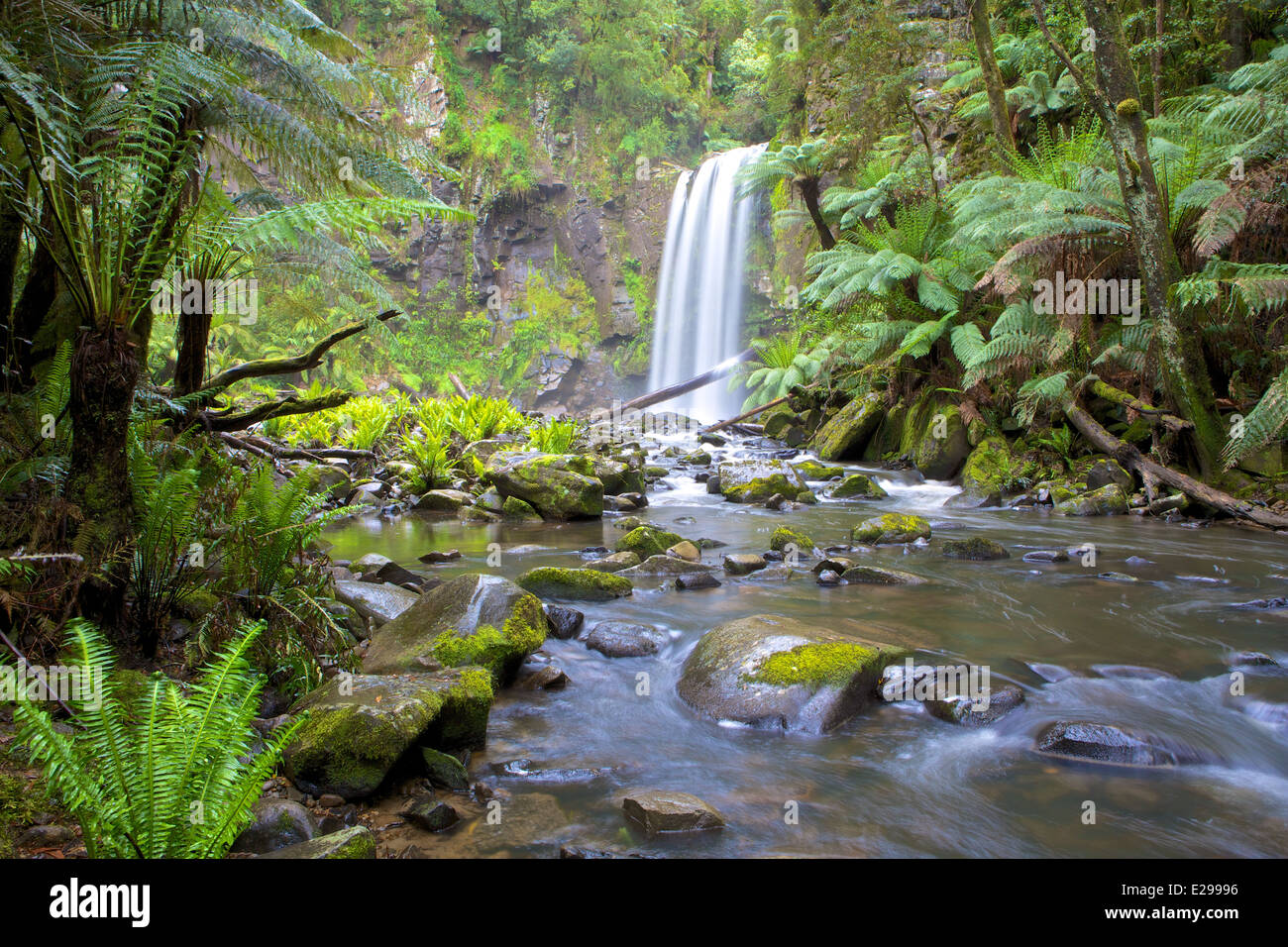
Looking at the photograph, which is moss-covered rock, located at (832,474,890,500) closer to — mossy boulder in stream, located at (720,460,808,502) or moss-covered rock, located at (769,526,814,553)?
mossy boulder in stream, located at (720,460,808,502)

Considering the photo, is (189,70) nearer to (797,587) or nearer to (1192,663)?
(797,587)

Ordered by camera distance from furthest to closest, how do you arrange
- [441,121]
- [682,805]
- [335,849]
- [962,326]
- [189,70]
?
[441,121]
[962,326]
[189,70]
[682,805]
[335,849]

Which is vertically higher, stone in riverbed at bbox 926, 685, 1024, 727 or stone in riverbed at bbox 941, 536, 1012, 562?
stone in riverbed at bbox 941, 536, 1012, 562

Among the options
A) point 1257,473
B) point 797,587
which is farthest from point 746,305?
point 797,587

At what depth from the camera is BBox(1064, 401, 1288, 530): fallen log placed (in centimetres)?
647

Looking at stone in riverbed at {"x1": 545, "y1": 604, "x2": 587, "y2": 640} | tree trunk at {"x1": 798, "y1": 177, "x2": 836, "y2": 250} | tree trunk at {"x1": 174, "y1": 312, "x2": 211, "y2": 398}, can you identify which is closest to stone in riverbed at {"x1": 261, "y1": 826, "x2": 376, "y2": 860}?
stone in riverbed at {"x1": 545, "y1": 604, "x2": 587, "y2": 640}

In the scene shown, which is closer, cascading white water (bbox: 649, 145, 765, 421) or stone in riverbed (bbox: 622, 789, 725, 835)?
stone in riverbed (bbox: 622, 789, 725, 835)

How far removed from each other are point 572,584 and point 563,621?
2.29 ft

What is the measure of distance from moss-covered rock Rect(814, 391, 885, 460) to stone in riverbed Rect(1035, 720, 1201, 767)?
8925mm

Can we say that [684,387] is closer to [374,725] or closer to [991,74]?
[991,74]

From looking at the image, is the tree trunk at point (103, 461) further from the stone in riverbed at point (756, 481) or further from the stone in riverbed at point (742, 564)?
the stone in riverbed at point (756, 481)

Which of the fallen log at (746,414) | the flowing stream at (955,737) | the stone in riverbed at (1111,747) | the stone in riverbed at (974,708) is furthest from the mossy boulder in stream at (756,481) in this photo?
the stone in riverbed at (1111,747)

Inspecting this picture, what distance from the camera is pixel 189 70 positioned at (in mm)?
2748

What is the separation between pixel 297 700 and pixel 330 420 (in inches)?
380
